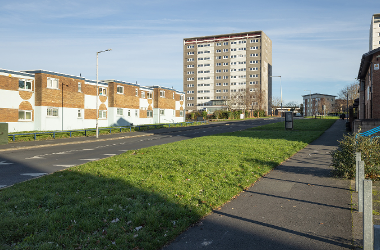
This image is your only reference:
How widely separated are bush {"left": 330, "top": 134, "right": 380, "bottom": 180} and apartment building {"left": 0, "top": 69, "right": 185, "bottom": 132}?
81.9ft

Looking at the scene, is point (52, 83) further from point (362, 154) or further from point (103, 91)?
point (362, 154)

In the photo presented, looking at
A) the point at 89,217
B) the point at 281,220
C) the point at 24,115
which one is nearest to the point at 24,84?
the point at 24,115

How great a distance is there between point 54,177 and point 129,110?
41.6m

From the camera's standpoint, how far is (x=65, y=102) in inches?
1464

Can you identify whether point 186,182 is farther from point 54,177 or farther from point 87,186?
point 54,177

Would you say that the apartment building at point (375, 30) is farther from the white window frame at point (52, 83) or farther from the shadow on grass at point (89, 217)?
the shadow on grass at point (89, 217)

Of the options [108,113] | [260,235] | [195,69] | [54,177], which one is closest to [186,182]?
[260,235]

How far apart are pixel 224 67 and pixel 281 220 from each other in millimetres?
120598

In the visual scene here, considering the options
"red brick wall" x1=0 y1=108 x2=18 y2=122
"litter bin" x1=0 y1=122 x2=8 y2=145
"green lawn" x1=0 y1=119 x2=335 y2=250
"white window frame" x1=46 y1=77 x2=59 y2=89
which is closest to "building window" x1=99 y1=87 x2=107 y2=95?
"white window frame" x1=46 y1=77 x2=59 y2=89

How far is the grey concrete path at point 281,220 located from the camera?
15.1ft

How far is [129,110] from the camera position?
1981 inches

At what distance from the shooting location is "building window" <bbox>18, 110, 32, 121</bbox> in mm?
32188

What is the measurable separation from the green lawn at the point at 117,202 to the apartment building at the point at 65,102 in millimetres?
21796

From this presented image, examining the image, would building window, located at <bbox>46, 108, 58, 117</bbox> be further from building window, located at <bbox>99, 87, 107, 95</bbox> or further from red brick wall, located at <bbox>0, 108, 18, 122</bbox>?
building window, located at <bbox>99, 87, 107, 95</bbox>
